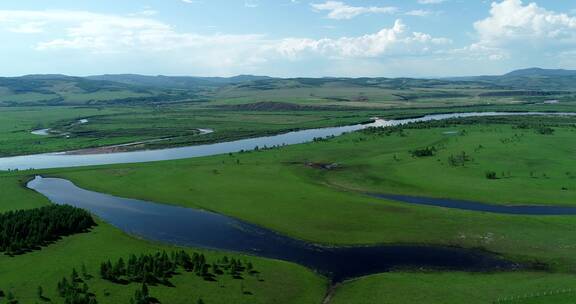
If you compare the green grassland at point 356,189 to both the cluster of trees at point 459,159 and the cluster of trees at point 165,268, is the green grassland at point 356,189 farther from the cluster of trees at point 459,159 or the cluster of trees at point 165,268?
the cluster of trees at point 165,268

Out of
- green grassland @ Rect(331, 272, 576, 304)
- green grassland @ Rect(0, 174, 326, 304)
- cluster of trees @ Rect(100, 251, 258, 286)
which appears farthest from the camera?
cluster of trees @ Rect(100, 251, 258, 286)

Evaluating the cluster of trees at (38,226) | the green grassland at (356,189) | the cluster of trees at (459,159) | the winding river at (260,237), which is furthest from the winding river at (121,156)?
the cluster of trees at (459,159)

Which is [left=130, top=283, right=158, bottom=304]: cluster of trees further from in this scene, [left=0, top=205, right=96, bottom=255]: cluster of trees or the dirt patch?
the dirt patch

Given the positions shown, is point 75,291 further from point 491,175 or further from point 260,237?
point 491,175

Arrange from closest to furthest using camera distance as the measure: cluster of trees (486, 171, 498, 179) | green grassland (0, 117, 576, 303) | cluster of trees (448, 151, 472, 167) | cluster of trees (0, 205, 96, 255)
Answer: green grassland (0, 117, 576, 303), cluster of trees (0, 205, 96, 255), cluster of trees (486, 171, 498, 179), cluster of trees (448, 151, 472, 167)

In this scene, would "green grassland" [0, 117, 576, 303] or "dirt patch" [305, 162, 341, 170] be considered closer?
"green grassland" [0, 117, 576, 303]

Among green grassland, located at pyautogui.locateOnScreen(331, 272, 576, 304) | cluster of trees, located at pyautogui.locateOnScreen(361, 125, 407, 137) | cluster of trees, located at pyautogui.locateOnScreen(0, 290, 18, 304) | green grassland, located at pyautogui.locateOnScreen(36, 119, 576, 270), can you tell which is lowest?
green grassland, located at pyautogui.locateOnScreen(331, 272, 576, 304)

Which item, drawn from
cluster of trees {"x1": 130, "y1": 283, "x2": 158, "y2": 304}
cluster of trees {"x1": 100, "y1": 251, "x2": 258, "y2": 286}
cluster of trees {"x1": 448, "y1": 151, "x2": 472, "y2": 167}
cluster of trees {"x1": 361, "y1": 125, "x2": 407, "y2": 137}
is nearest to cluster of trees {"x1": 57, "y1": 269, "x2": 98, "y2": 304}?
cluster of trees {"x1": 100, "y1": 251, "x2": 258, "y2": 286}

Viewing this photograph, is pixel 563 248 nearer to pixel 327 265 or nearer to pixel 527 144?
pixel 327 265
